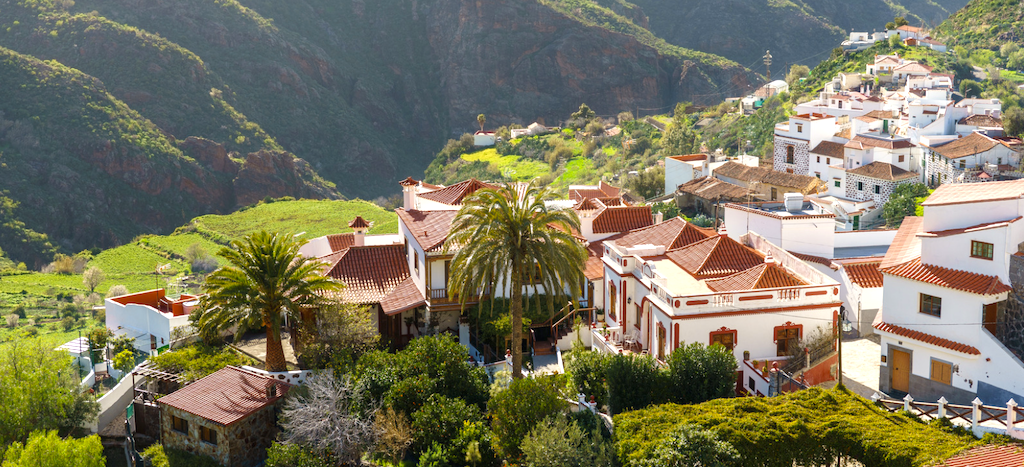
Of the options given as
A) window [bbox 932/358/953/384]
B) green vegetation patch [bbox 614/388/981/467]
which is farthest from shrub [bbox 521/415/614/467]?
window [bbox 932/358/953/384]

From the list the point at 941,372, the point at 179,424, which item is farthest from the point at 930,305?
the point at 179,424

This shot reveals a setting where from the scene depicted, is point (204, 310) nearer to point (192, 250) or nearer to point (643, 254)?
point (643, 254)

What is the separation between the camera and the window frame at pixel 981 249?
87.4ft

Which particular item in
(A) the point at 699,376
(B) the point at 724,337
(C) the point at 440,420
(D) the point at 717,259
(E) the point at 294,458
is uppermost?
(D) the point at 717,259

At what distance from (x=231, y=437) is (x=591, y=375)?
12679 mm

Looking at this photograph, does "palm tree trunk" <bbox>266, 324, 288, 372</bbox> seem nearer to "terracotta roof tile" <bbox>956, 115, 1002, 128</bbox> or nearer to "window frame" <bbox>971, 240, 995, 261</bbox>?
"window frame" <bbox>971, 240, 995, 261</bbox>

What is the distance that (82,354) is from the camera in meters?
43.0

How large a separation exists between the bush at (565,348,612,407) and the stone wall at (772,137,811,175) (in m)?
45.3

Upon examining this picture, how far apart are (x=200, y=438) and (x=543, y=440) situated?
14193 mm

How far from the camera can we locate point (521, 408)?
26.4m

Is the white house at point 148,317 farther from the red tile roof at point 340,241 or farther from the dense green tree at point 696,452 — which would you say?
the dense green tree at point 696,452

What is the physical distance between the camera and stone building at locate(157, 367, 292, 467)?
104 ft

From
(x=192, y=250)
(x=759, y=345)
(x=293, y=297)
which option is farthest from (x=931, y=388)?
(x=192, y=250)

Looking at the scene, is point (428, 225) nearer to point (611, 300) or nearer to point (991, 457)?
point (611, 300)
